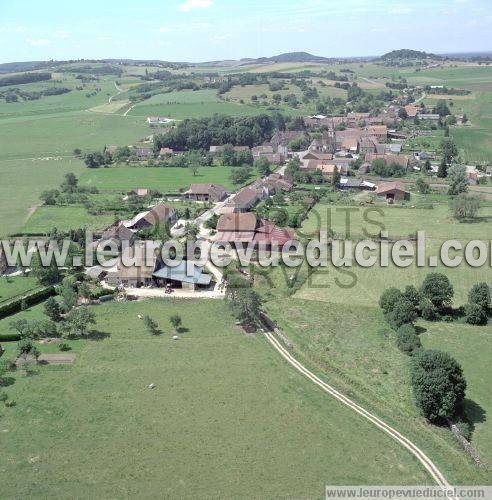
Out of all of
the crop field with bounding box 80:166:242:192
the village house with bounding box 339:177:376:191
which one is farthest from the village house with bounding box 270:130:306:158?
the village house with bounding box 339:177:376:191

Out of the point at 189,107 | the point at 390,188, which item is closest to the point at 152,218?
the point at 390,188

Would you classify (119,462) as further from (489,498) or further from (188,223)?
(188,223)

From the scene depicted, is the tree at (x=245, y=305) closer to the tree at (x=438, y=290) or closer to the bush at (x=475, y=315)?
the tree at (x=438, y=290)

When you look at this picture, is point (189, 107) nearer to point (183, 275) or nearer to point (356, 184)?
point (356, 184)

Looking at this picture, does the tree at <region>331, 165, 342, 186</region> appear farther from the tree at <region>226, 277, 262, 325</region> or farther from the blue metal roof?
the tree at <region>226, 277, 262, 325</region>

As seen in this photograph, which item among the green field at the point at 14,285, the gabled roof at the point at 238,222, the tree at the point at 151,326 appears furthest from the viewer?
the gabled roof at the point at 238,222

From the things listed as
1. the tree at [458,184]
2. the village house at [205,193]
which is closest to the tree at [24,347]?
the village house at [205,193]
